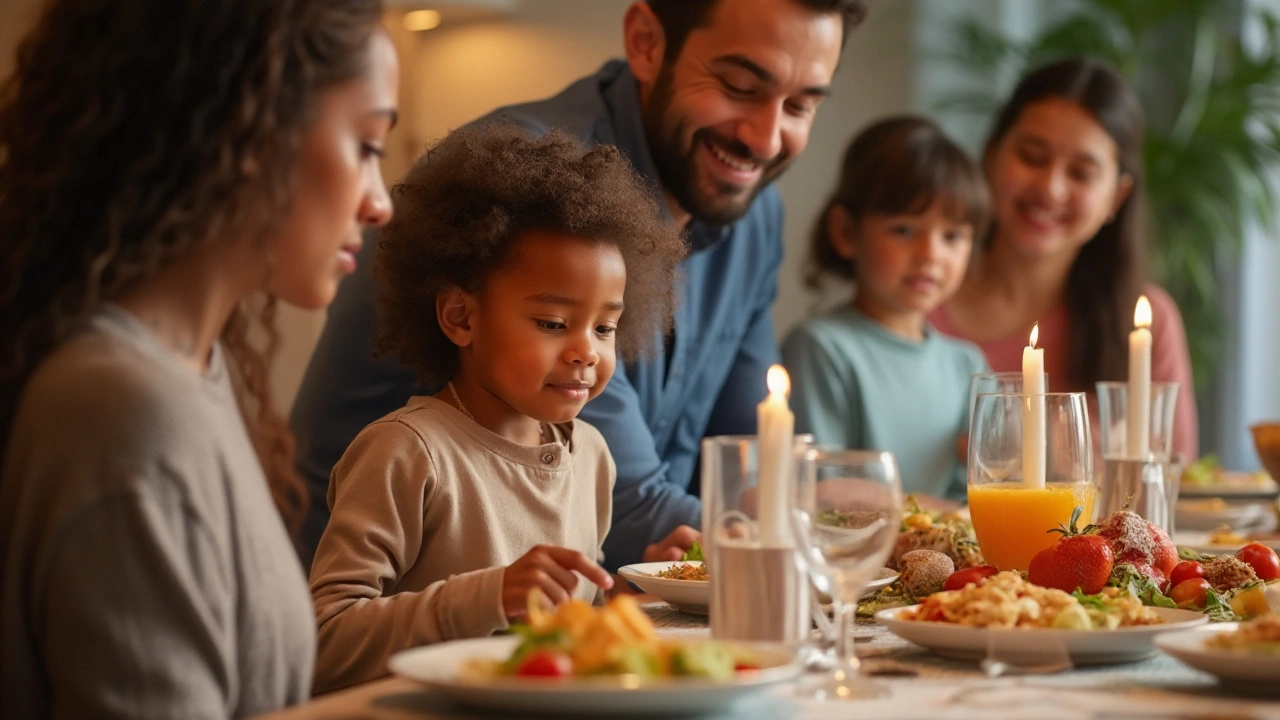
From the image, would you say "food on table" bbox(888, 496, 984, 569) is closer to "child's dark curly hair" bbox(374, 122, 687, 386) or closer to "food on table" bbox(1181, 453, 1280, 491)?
"child's dark curly hair" bbox(374, 122, 687, 386)

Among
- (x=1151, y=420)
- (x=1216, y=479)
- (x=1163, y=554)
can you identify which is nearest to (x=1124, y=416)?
(x=1151, y=420)

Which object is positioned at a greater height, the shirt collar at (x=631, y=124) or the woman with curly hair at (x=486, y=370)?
the shirt collar at (x=631, y=124)

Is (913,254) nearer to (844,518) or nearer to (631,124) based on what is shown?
(631,124)

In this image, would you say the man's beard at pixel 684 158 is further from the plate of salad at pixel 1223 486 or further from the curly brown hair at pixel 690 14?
the plate of salad at pixel 1223 486

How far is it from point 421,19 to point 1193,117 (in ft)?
9.69

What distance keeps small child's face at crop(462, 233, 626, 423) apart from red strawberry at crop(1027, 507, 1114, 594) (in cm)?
64

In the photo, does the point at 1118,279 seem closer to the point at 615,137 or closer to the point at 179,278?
the point at 615,137

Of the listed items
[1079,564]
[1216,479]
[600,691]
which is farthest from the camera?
[1216,479]

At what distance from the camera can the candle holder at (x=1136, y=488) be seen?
209 centimetres

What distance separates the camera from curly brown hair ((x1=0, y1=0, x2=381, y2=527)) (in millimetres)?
1119

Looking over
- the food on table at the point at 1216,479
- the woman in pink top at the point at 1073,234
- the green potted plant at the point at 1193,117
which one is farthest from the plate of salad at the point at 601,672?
the green potted plant at the point at 1193,117

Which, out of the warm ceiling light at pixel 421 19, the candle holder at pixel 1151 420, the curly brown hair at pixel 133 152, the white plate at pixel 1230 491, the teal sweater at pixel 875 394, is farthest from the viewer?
the warm ceiling light at pixel 421 19

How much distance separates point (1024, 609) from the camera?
1.32m

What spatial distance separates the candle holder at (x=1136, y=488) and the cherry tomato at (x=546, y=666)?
1288 millimetres
